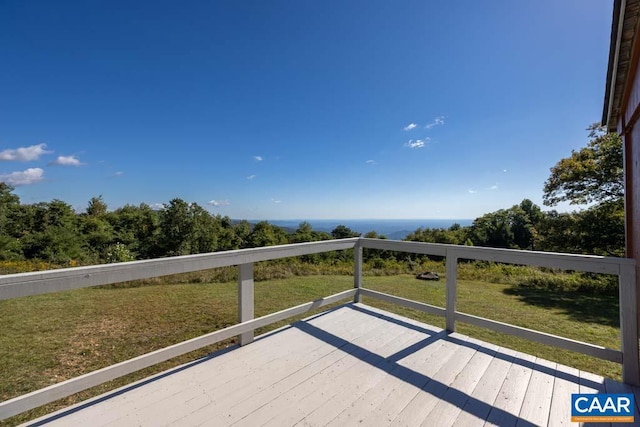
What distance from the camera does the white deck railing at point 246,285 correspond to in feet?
4.91

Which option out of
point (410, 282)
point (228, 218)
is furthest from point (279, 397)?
point (228, 218)

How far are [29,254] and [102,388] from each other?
24.9m

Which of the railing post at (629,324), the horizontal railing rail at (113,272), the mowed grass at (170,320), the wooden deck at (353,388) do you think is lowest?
the mowed grass at (170,320)

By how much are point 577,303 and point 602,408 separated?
563 centimetres

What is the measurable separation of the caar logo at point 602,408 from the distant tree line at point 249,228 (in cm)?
978

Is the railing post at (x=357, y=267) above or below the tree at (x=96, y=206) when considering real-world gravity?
below

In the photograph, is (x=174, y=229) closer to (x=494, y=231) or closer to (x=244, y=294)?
(x=244, y=294)

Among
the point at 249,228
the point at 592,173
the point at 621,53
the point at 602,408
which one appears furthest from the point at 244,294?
the point at 249,228

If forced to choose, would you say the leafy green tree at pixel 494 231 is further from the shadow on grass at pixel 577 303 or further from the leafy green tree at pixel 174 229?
the leafy green tree at pixel 174 229

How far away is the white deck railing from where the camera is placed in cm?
150

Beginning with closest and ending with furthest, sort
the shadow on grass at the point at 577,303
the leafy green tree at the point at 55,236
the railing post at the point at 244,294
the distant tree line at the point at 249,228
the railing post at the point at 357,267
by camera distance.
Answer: the railing post at the point at 244,294, the railing post at the point at 357,267, the shadow on grass at the point at 577,303, the distant tree line at the point at 249,228, the leafy green tree at the point at 55,236

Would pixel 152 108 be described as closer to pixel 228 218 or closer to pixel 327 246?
pixel 327 246

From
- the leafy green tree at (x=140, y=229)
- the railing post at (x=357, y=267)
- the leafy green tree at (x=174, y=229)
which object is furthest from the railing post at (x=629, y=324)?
the leafy green tree at (x=140, y=229)

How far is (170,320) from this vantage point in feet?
13.6
